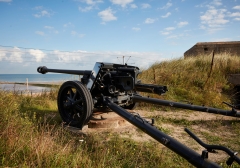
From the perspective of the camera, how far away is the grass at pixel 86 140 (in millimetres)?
2848

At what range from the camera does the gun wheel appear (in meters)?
4.35

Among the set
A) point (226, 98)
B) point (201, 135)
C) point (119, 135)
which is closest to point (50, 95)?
Result: point (119, 135)

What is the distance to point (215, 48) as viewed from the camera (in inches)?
819

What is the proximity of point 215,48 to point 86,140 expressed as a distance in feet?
63.9

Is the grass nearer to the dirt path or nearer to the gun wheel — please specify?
the dirt path

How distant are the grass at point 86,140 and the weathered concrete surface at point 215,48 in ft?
37.8

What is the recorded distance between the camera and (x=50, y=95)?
927cm

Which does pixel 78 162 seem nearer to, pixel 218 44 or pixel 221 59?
pixel 221 59

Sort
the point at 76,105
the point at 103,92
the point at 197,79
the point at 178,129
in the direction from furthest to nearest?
1. the point at 197,79
2. the point at 178,129
3. the point at 103,92
4. the point at 76,105

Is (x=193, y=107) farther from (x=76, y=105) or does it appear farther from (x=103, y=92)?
(x=76, y=105)

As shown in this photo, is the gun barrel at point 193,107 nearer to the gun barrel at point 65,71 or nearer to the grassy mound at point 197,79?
the gun barrel at point 65,71

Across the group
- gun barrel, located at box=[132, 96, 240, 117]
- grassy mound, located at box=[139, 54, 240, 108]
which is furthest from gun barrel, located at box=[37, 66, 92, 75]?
grassy mound, located at box=[139, 54, 240, 108]

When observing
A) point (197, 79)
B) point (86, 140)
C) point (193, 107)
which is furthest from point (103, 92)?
point (197, 79)

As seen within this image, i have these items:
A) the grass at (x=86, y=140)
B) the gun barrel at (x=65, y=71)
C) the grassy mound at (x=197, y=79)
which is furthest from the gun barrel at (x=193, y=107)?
the grassy mound at (x=197, y=79)
